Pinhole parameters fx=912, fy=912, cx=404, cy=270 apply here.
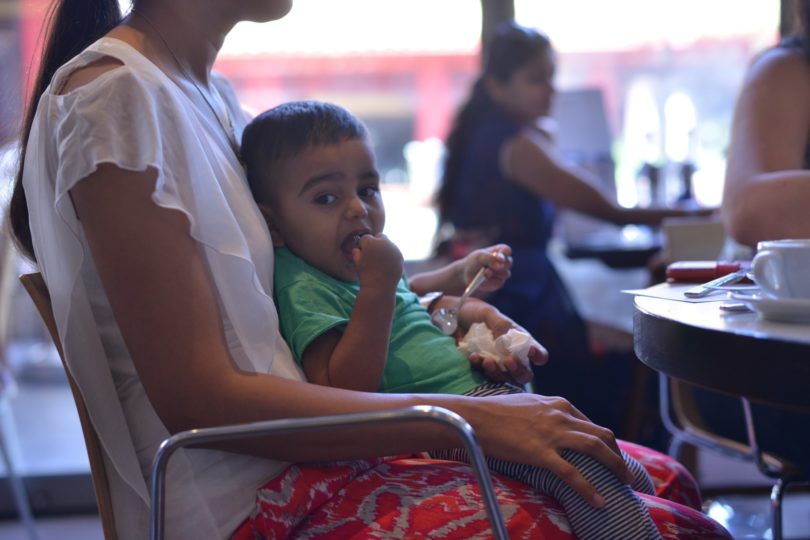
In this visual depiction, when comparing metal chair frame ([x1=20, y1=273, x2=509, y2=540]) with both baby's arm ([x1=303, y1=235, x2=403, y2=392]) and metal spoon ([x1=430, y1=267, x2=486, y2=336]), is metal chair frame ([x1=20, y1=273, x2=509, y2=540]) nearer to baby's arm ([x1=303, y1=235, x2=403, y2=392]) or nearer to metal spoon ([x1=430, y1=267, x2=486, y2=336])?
baby's arm ([x1=303, y1=235, x2=403, y2=392])

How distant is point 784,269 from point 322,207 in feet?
1.89

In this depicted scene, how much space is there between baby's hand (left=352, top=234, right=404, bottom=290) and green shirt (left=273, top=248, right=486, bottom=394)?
0.07 m

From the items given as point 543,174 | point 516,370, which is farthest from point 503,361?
point 543,174

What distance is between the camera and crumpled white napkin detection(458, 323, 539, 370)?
118 centimetres

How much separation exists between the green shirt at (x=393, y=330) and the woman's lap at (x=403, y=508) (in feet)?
0.49

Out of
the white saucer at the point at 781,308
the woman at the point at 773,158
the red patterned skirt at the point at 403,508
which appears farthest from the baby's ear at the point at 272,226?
the woman at the point at 773,158

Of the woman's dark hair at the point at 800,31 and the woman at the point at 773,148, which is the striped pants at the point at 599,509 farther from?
the woman's dark hair at the point at 800,31

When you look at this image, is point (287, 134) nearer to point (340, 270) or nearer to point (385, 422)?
point (340, 270)

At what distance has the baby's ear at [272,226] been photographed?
1.21 metres

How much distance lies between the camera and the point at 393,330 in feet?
4.02

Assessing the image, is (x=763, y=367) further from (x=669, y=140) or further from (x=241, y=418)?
(x=669, y=140)

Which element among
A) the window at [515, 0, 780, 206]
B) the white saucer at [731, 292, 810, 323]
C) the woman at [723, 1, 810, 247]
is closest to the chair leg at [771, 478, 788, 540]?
the woman at [723, 1, 810, 247]

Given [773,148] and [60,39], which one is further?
[773,148]

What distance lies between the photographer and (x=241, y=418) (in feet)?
3.17
